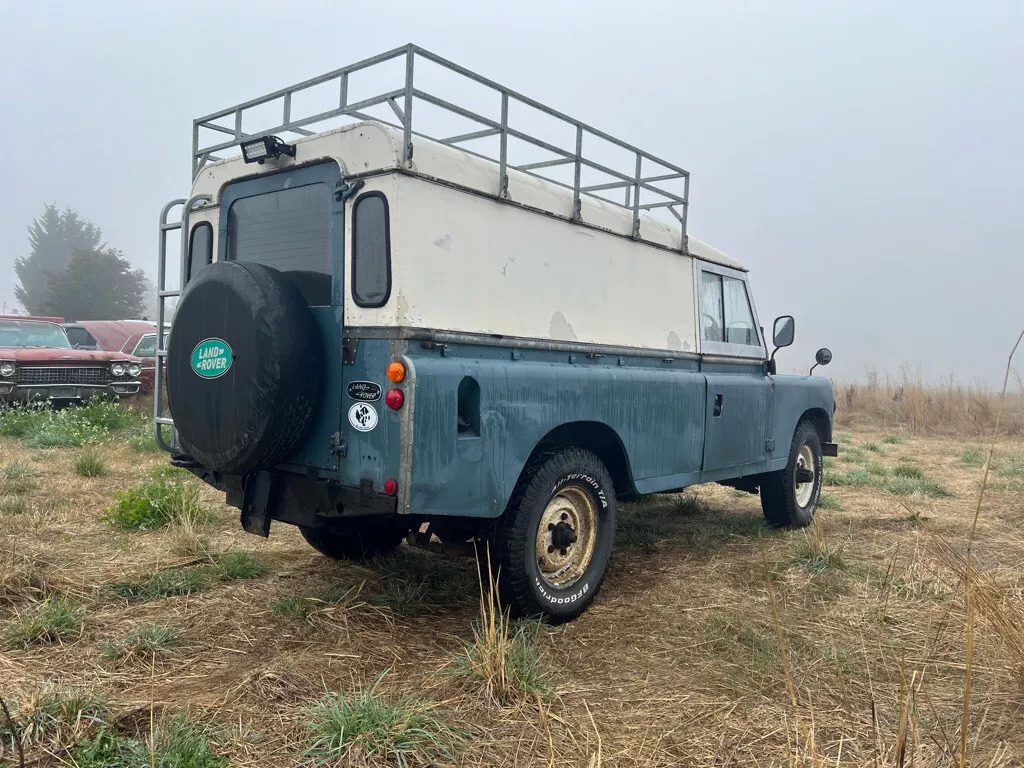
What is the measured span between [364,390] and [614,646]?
1765 millimetres

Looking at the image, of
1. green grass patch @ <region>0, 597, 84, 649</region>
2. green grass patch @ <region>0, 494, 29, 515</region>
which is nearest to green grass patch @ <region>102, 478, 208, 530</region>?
green grass patch @ <region>0, 494, 29, 515</region>

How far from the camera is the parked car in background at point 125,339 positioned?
1298cm

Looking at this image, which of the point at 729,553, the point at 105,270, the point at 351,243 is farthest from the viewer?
the point at 105,270

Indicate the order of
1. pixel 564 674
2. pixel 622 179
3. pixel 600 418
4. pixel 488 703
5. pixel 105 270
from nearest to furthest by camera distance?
pixel 488 703
pixel 564 674
pixel 600 418
pixel 622 179
pixel 105 270

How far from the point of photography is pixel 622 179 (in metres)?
4.95

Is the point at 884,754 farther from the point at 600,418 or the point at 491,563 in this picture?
the point at 600,418

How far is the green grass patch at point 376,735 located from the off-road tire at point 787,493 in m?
4.43

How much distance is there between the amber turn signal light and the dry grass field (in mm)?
1108

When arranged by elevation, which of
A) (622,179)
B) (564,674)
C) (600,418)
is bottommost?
(564,674)

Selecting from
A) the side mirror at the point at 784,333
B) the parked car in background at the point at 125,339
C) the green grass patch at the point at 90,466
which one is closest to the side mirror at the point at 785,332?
the side mirror at the point at 784,333

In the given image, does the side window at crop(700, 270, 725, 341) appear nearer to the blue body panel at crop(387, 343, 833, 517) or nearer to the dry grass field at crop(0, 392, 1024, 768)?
the blue body panel at crop(387, 343, 833, 517)

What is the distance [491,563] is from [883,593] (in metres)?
2.34

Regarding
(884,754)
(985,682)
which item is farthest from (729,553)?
(884,754)

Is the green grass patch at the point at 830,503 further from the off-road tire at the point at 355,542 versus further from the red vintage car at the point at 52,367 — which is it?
the red vintage car at the point at 52,367
